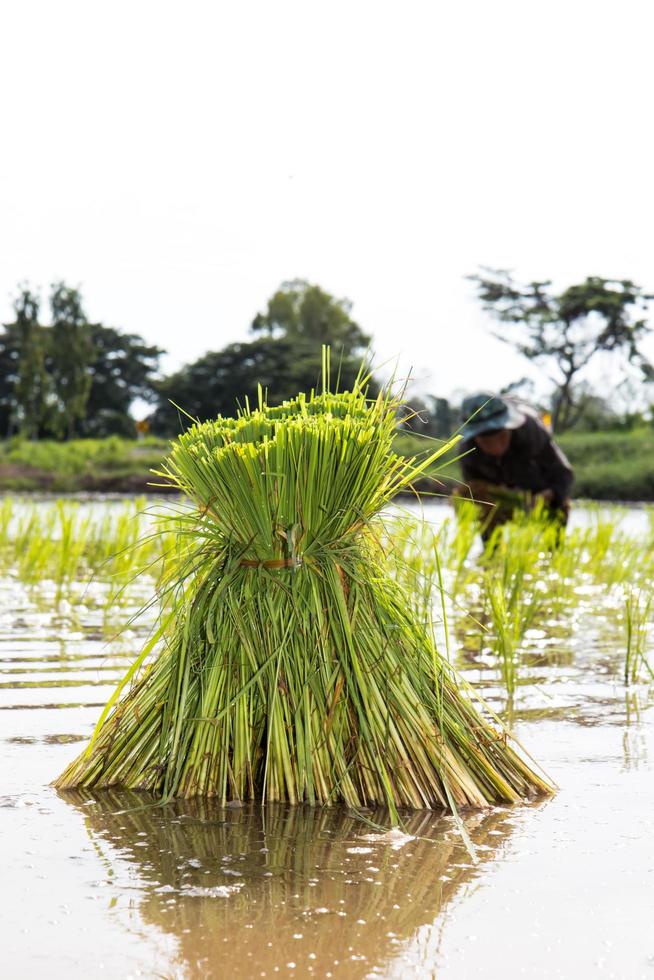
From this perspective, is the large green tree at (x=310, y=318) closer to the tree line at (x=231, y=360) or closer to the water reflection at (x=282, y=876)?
the tree line at (x=231, y=360)

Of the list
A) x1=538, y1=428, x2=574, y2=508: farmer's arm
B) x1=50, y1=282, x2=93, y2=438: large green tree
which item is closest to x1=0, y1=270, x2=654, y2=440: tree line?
x1=50, y1=282, x2=93, y2=438: large green tree

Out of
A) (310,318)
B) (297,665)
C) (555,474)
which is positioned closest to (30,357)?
(310,318)

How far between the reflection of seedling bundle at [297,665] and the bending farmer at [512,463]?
4829 millimetres

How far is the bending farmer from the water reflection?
5112 millimetres

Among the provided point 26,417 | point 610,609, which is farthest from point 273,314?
point 610,609

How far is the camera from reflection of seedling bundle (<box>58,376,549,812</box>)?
2066 millimetres

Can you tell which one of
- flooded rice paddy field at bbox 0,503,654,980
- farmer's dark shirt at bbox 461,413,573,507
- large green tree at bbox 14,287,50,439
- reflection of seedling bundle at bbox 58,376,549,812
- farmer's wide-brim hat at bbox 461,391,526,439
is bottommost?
flooded rice paddy field at bbox 0,503,654,980

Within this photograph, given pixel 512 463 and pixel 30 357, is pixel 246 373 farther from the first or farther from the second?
pixel 512 463

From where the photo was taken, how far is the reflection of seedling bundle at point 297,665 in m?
2.07

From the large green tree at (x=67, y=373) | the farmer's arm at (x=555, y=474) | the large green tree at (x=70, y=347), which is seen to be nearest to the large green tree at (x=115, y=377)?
the large green tree at (x=67, y=373)

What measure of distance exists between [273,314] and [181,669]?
51693 millimetres

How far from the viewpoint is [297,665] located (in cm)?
209

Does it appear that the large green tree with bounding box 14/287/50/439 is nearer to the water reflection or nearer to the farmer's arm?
the farmer's arm

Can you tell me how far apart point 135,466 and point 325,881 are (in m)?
35.5
